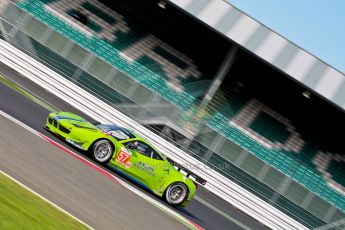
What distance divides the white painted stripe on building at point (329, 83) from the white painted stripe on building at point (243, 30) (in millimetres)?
3424

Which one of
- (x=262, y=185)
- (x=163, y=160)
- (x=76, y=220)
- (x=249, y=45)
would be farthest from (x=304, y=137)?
(x=76, y=220)

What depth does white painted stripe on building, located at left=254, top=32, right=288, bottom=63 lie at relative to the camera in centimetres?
2861

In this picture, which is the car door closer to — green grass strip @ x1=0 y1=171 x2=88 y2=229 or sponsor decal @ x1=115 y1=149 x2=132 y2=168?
sponsor decal @ x1=115 y1=149 x2=132 y2=168

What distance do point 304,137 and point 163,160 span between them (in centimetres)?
1578

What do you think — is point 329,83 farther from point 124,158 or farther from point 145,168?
point 124,158

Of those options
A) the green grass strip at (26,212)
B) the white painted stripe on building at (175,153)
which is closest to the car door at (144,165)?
the green grass strip at (26,212)

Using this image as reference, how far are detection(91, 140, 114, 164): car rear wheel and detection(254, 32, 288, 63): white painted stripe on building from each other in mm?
13843

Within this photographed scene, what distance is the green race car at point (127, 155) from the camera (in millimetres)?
16047

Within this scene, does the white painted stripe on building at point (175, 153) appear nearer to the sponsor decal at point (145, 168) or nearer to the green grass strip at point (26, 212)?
the sponsor decal at point (145, 168)

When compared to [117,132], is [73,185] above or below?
below

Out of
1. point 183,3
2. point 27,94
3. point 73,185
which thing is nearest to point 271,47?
point 183,3

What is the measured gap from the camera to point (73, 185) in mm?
11727

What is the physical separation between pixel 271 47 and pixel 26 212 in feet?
71.6

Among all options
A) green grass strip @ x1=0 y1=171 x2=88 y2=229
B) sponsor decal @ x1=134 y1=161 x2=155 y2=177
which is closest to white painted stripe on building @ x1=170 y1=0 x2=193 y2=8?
sponsor decal @ x1=134 y1=161 x2=155 y2=177
